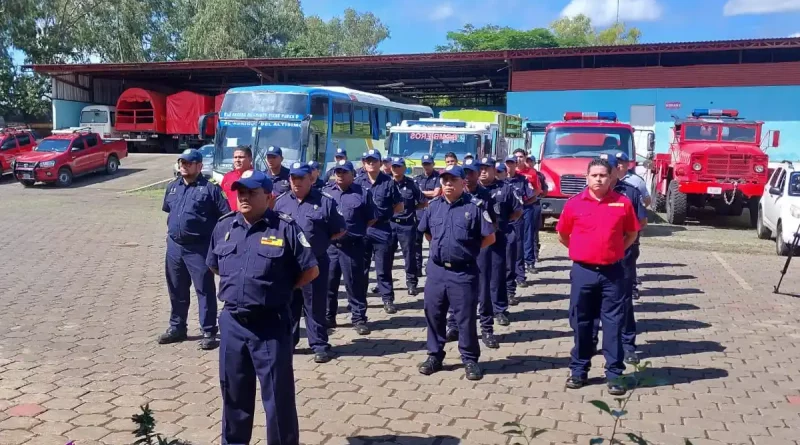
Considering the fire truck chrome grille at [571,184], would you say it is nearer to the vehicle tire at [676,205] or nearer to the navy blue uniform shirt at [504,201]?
the vehicle tire at [676,205]

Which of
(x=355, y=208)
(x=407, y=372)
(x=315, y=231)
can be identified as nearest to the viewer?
(x=407, y=372)

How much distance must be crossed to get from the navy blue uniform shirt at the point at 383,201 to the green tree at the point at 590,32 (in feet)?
229

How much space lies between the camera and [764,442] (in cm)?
456

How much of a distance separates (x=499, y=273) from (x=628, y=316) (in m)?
1.49

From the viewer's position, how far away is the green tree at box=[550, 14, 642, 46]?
75438mm

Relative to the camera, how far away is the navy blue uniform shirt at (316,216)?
624 centimetres

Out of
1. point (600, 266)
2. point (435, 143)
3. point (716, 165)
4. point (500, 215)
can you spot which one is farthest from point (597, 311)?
point (716, 165)

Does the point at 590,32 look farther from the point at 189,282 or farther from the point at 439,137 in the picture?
the point at 189,282

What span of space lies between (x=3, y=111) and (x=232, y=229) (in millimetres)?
45833

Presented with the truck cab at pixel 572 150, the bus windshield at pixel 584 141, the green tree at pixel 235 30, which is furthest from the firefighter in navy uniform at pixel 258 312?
the green tree at pixel 235 30

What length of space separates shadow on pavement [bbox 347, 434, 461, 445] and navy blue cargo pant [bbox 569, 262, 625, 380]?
4.89 feet

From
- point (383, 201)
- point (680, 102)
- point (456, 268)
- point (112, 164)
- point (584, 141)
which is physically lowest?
point (112, 164)

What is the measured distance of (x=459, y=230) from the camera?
5660 mm

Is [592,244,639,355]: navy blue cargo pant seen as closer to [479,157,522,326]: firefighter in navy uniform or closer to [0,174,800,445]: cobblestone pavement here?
[0,174,800,445]: cobblestone pavement
